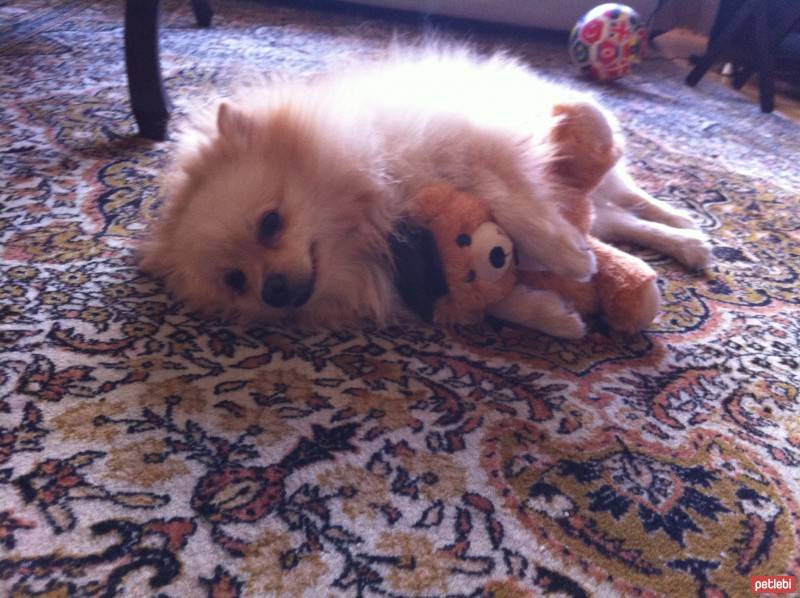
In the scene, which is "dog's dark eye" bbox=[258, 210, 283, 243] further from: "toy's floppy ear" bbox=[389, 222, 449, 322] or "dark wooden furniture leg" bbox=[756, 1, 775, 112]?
"dark wooden furniture leg" bbox=[756, 1, 775, 112]

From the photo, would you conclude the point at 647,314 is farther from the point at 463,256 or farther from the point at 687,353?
the point at 463,256

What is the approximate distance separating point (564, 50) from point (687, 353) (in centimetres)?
362

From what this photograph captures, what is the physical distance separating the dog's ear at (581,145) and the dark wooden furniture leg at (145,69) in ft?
4.76

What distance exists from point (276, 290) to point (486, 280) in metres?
0.41

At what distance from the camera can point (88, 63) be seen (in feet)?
10.1

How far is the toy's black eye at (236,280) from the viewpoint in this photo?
1347mm

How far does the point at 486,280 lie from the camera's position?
129cm

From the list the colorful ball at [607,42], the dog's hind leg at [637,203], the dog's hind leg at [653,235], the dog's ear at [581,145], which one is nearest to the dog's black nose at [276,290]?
the dog's ear at [581,145]

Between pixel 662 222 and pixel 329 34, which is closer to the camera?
pixel 662 222

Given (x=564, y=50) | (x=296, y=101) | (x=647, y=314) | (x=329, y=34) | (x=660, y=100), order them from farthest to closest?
(x=564, y=50), (x=329, y=34), (x=660, y=100), (x=296, y=101), (x=647, y=314)

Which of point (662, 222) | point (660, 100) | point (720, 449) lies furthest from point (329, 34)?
point (720, 449)

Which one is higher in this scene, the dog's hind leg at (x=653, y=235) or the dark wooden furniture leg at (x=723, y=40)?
the dark wooden furniture leg at (x=723, y=40)

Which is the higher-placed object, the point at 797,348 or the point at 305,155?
the point at 305,155

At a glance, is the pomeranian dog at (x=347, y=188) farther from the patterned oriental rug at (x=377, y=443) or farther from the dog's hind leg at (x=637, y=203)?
the dog's hind leg at (x=637, y=203)
